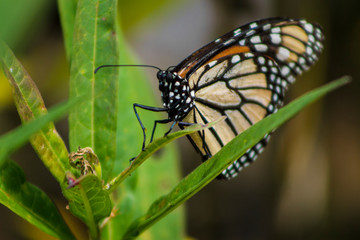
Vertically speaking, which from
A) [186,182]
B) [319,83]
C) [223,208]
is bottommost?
[223,208]

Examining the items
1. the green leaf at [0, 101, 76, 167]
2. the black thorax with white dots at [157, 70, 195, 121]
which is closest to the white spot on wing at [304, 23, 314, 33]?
the black thorax with white dots at [157, 70, 195, 121]

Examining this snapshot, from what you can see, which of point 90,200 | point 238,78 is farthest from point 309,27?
point 90,200

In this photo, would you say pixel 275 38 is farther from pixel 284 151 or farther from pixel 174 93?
pixel 284 151

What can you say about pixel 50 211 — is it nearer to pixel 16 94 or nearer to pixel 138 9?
pixel 16 94

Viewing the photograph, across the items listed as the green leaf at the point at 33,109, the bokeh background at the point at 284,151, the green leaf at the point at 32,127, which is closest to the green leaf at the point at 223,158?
the green leaf at the point at 33,109

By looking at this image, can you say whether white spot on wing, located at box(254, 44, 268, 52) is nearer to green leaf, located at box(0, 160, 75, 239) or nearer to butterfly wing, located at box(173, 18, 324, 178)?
butterfly wing, located at box(173, 18, 324, 178)

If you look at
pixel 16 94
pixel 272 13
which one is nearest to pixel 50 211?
pixel 16 94
